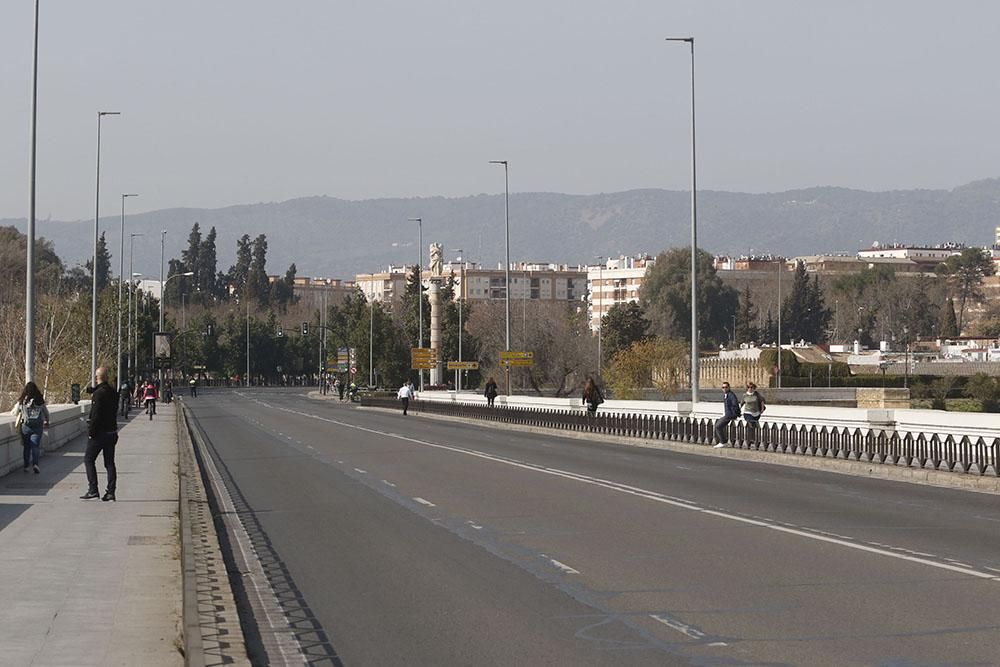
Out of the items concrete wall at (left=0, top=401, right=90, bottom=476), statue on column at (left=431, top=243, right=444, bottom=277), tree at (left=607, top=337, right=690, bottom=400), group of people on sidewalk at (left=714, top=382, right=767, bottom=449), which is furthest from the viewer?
statue on column at (left=431, top=243, right=444, bottom=277)

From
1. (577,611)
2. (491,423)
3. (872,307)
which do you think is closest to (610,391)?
(491,423)

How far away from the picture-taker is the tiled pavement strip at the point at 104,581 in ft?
33.2

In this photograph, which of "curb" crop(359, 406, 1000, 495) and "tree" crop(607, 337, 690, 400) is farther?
"tree" crop(607, 337, 690, 400)

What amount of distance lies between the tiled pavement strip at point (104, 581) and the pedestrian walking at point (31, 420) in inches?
111

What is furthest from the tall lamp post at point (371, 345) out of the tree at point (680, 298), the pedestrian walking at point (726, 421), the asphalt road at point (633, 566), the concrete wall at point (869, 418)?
the asphalt road at point (633, 566)

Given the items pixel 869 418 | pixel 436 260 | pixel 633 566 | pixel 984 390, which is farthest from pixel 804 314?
pixel 633 566

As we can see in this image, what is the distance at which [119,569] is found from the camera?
14.4 m

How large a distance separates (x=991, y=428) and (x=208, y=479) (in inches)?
595

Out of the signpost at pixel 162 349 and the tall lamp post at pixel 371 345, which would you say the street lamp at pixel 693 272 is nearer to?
the signpost at pixel 162 349

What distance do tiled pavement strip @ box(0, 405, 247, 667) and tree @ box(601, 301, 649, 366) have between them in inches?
3997

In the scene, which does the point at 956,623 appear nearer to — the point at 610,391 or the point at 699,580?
the point at 699,580

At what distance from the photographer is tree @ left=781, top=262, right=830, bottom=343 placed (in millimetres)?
189125

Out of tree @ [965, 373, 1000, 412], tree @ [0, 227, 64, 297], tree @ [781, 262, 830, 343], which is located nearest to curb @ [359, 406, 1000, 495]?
tree @ [965, 373, 1000, 412]

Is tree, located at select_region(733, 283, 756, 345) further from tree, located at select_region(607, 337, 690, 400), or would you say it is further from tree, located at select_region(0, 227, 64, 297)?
tree, located at select_region(0, 227, 64, 297)
